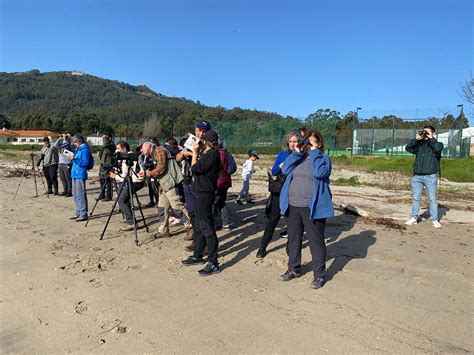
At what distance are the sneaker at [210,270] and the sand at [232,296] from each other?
0.09m

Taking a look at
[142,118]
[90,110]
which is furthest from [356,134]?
[90,110]

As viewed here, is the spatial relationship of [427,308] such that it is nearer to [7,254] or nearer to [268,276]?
[268,276]

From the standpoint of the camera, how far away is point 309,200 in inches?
Result: 176

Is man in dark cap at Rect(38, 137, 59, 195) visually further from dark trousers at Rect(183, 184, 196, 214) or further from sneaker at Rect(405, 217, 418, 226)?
sneaker at Rect(405, 217, 418, 226)

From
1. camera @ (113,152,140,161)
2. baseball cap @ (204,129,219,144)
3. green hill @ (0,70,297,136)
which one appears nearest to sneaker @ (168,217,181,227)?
camera @ (113,152,140,161)

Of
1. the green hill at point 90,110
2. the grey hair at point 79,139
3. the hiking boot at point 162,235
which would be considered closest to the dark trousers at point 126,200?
the hiking boot at point 162,235

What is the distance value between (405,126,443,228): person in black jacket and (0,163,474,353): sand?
2.58 ft

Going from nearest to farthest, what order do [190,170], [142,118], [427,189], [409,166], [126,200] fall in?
[190,170] → [126,200] → [427,189] → [409,166] → [142,118]

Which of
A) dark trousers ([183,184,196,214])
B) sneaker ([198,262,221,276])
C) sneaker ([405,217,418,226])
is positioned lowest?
sneaker ([198,262,221,276])

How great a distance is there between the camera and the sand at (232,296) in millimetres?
3301

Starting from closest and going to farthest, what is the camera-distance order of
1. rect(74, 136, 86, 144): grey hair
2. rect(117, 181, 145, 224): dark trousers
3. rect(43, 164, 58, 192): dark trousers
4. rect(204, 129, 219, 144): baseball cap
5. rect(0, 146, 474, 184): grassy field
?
rect(204, 129, 219, 144): baseball cap
rect(117, 181, 145, 224): dark trousers
rect(74, 136, 86, 144): grey hair
rect(43, 164, 58, 192): dark trousers
rect(0, 146, 474, 184): grassy field

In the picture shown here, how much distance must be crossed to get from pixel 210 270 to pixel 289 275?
940 mm

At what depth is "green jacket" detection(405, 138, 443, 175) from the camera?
7.17m

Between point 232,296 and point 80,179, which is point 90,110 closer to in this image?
point 80,179
